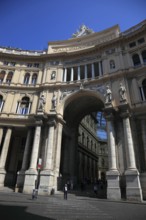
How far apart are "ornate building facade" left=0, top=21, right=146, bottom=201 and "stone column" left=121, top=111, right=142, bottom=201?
0.31ft

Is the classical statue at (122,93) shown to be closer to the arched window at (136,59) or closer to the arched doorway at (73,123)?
the arched doorway at (73,123)

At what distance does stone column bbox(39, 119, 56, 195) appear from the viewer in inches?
801

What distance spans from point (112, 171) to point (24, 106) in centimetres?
1857

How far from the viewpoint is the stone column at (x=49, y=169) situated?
20.3 metres

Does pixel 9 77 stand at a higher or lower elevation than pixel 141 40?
lower

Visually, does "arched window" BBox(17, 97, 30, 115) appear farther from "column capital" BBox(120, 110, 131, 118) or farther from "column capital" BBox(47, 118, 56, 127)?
"column capital" BBox(120, 110, 131, 118)

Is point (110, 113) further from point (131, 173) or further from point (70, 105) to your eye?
point (70, 105)

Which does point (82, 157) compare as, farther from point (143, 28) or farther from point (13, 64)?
point (143, 28)

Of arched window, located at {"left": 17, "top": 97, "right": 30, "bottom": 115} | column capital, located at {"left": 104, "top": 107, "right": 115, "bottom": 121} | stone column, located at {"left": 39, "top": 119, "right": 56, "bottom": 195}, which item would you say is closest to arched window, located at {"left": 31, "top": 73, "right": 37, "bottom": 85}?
arched window, located at {"left": 17, "top": 97, "right": 30, "bottom": 115}

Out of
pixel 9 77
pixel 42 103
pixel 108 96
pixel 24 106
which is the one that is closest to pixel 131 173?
pixel 108 96

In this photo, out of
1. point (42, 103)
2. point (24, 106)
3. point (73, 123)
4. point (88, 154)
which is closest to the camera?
point (42, 103)

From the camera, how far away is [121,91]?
22.6 metres

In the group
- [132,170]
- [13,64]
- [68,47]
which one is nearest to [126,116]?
[132,170]

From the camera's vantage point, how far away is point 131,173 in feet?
58.3
